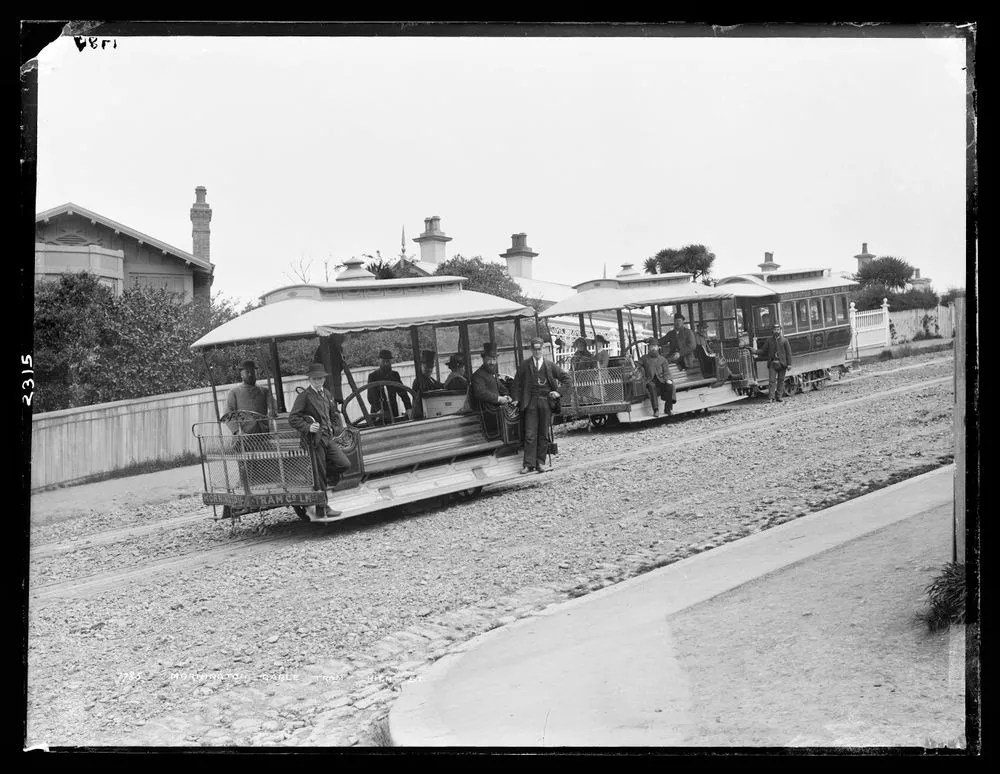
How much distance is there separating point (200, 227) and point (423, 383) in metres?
1.61

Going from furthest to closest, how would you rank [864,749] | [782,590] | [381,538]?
[381,538] → [782,590] → [864,749]

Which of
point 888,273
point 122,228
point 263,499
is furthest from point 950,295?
point 122,228

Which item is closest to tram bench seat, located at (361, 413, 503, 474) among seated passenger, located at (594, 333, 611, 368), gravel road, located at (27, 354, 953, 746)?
gravel road, located at (27, 354, 953, 746)

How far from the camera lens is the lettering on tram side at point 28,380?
4.79m

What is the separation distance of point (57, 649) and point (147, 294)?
1.82m

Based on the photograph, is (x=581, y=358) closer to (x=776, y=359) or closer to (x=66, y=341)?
(x=776, y=359)

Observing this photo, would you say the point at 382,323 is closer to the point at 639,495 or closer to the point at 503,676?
the point at 639,495

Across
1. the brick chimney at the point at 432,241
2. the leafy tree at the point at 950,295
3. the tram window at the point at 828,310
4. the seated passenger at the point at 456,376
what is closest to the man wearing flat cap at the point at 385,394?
the seated passenger at the point at 456,376

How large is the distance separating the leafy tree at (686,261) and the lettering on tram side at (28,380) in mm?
3216

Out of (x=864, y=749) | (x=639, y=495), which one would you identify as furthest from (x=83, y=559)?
(x=864, y=749)

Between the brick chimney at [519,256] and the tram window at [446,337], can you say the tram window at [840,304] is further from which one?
the tram window at [446,337]

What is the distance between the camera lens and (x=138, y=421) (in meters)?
4.91

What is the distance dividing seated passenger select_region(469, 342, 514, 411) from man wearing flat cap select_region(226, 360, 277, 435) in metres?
1.19

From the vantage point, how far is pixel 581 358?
19.4 ft
